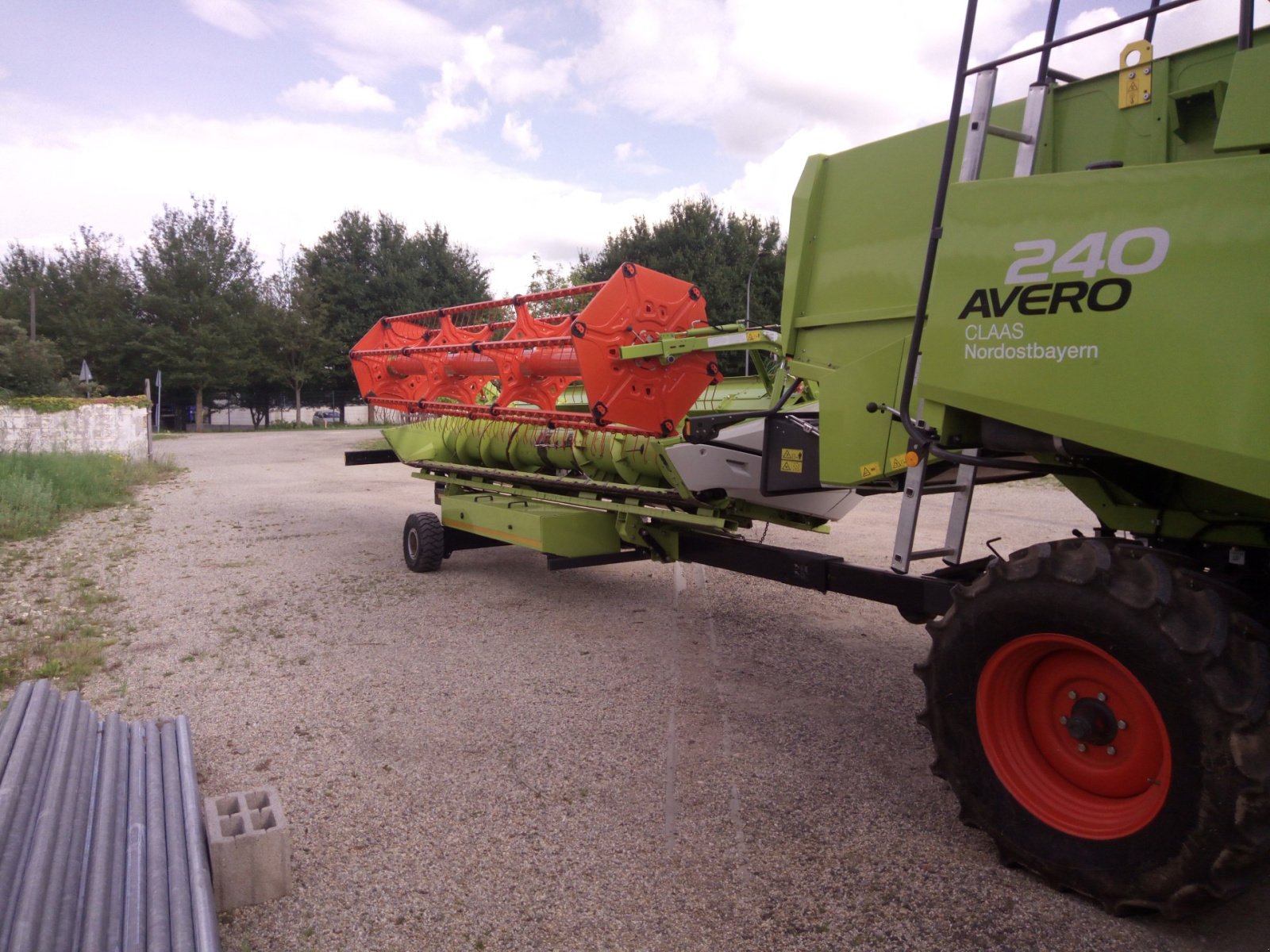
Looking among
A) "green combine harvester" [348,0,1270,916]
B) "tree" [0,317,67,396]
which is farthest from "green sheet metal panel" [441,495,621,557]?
"tree" [0,317,67,396]

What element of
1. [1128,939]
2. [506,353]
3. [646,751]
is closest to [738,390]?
[506,353]

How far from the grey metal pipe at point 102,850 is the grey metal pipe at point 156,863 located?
→ 10 cm

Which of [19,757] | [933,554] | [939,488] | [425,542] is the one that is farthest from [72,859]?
[425,542]

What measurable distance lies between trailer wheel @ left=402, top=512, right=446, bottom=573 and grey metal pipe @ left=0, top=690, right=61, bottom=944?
4.03 m

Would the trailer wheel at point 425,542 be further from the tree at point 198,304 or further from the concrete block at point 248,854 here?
the tree at point 198,304

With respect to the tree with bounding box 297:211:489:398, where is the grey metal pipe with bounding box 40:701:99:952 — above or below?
below

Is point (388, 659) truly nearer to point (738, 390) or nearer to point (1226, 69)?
point (738, 390)

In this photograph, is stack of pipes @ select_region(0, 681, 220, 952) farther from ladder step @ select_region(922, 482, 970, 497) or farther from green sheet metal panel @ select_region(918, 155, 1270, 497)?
ladder step @ select_region(922, 482, 970, 497)

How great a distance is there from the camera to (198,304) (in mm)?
36406

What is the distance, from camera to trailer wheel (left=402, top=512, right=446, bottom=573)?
7605 mm

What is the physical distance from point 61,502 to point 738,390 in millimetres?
10147

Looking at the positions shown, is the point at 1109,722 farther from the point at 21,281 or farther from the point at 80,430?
the point at 21,281

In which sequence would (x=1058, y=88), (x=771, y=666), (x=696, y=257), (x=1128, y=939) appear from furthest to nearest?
(x=696, y=257) < (x=771, y=666) < (x=1058, y=88) < (x=1128, y=939)

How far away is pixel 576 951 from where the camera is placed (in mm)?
2551
